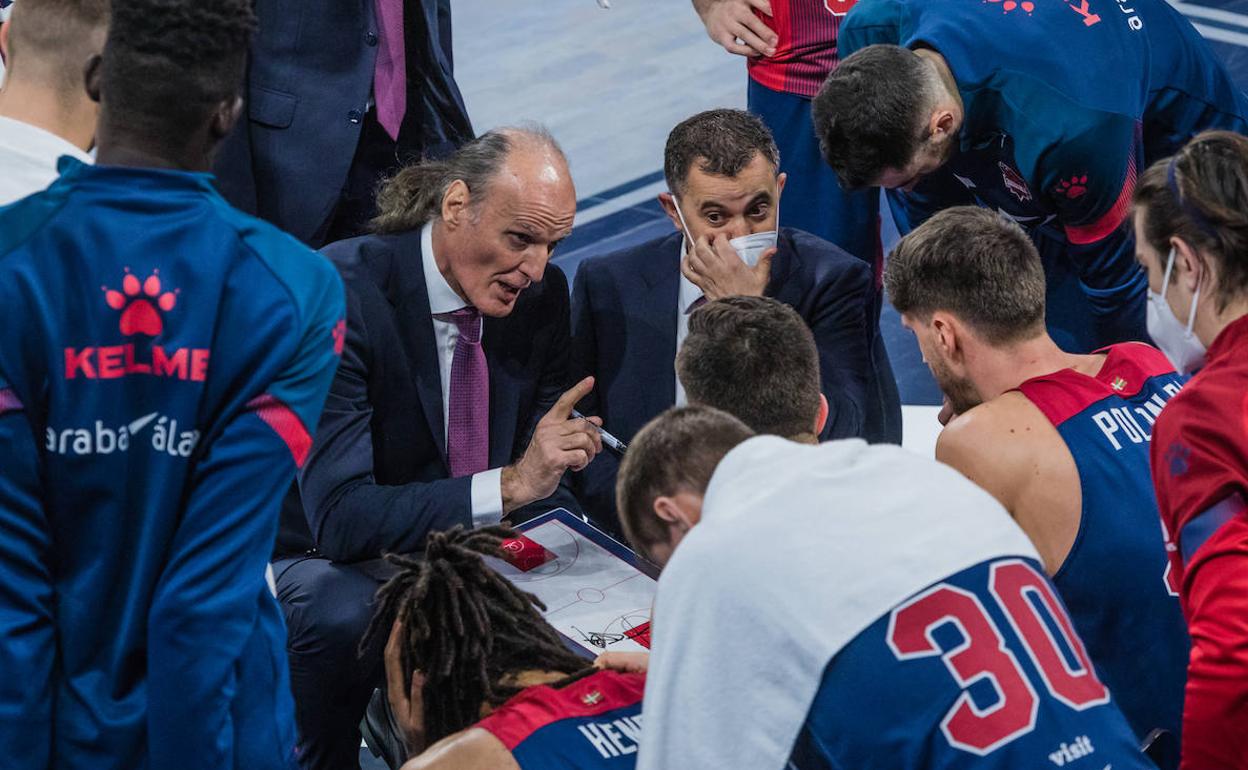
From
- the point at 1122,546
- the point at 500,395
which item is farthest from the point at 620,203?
the point at 1122,546

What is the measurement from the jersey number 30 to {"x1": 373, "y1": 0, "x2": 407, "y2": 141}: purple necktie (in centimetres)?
255

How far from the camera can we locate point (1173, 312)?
2436 millimetres

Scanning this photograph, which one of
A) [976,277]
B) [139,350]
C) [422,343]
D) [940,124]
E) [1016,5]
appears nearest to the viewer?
A: [139,350]

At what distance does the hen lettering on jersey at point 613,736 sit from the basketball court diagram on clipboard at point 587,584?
0.52m

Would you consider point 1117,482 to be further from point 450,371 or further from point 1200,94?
point 1200,94

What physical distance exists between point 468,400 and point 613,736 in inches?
55.5

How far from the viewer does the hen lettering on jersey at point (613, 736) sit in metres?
2.07

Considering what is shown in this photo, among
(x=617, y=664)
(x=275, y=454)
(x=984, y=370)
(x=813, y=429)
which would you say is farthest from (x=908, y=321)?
(x=275, y=454)

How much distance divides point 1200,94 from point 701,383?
Answer: 2.24m

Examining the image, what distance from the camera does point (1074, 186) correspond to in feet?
13.0

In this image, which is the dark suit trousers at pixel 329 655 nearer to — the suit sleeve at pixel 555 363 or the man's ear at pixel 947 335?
the suit sleeve at pixel 555 363

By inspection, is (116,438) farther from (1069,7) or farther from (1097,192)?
(1069,7)

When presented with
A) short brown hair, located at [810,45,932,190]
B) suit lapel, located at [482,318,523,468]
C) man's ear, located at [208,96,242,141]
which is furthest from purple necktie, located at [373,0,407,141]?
man's ear, located at [208,96,242,141]

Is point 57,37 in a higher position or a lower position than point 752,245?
higher
